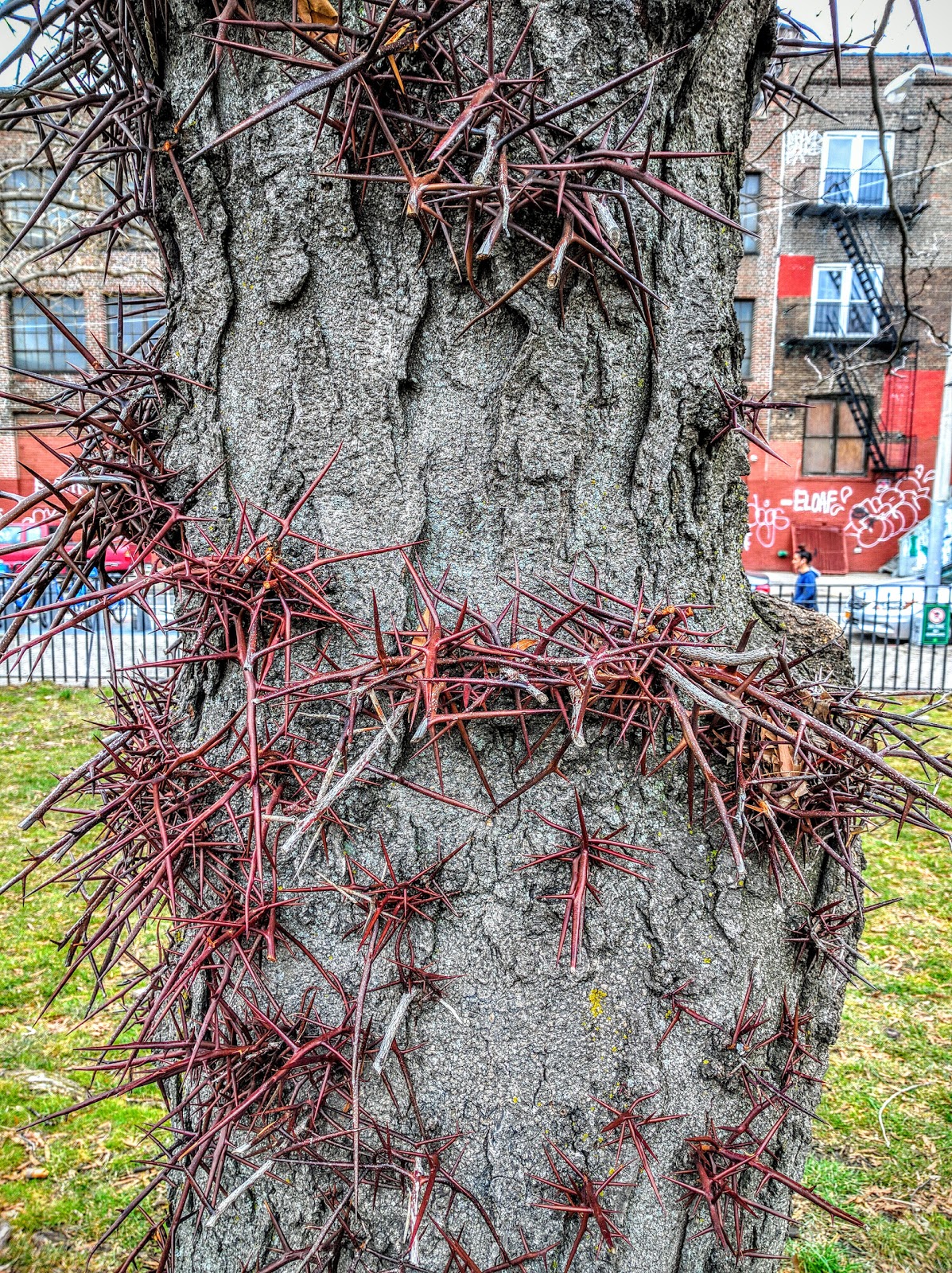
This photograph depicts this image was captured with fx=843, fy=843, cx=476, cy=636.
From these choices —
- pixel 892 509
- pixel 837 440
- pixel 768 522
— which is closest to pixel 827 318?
pixel 837 440

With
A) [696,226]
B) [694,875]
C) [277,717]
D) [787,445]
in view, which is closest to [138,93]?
[696,226]

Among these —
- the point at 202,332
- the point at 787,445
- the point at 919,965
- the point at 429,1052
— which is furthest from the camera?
the point at 787,445

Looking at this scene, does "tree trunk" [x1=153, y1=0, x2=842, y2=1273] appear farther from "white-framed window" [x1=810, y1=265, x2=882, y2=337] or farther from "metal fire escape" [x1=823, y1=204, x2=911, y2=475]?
"white-framed window" [x1=810, y1=265, x2=882, y2=337]

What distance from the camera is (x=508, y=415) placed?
1.35 metres

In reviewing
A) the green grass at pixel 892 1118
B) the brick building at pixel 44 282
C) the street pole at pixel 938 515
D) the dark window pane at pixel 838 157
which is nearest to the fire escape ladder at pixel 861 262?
the dark window pane at pixel 838 157

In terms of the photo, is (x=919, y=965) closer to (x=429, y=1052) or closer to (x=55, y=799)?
(x=429, y=1052)

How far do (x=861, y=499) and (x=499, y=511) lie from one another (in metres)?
26.4

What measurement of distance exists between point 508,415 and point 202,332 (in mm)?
547

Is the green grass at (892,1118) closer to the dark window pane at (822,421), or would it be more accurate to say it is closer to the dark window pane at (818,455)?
the dark window pane at (818,455)

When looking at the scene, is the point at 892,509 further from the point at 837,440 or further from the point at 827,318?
the point at 827,318

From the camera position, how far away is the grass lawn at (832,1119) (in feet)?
8.18

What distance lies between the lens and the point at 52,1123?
2963mm

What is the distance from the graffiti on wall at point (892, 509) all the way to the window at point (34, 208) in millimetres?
21276

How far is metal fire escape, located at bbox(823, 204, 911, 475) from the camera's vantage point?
79.0 feet
